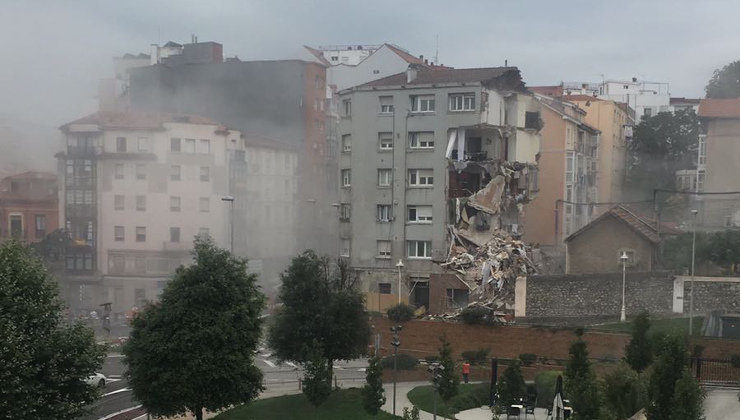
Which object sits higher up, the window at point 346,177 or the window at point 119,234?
the window at point 346,177

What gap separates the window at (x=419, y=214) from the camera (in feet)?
73.5

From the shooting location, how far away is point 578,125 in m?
30.6

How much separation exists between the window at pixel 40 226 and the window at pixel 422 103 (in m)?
11.8

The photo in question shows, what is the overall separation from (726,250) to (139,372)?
12859 mm

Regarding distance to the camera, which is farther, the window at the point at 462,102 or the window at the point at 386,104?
the window at the point at 386,104

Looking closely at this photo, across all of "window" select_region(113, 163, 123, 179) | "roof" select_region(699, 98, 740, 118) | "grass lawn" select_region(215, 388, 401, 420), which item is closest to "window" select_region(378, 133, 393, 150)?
"roof" select_region(699, 98, 740, 118)

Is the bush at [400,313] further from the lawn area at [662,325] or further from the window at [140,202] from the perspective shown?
the window at [140,202]

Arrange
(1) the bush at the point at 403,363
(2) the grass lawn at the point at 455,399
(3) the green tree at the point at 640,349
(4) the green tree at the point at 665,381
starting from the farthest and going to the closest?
(1) the bush at the point at 403,363
(2) the grass lawn at the point at 455,399
(3) the green tree at the point at 640,349
(4) the green tree at the point at 665,381

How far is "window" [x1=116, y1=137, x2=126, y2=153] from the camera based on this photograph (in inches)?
1031

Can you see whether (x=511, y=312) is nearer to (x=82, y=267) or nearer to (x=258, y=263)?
(x=258, y=263)

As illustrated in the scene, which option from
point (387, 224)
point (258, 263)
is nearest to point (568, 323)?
point (387, 224)

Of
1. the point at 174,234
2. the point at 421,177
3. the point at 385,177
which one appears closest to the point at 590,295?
the point at 421,177

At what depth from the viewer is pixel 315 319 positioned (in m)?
14.3

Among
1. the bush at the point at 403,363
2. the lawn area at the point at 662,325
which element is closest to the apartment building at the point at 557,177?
the lawn area at the point at 662,325
